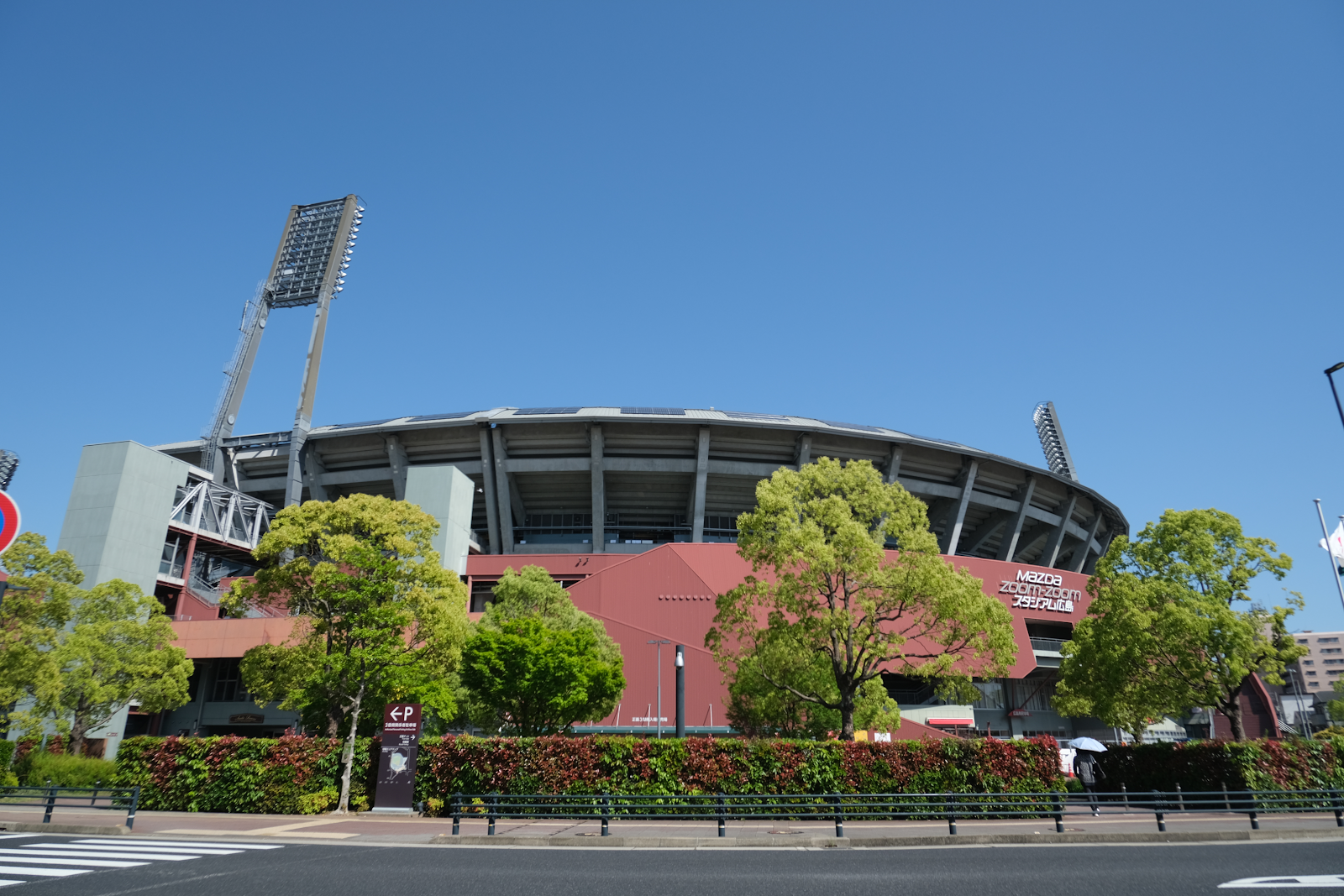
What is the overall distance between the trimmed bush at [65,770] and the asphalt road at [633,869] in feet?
42.4

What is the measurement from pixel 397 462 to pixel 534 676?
28.4 metres

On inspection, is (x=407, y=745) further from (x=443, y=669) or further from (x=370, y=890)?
(x=370, y=890)

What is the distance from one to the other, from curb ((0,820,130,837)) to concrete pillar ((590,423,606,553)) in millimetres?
33922

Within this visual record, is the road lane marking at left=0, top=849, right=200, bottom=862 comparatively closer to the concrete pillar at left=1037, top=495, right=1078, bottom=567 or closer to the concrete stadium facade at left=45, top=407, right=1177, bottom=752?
the concrete stadium facade at left=45, top=407, right=1177, bottom=752

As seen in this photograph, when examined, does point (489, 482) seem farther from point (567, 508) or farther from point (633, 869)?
point (633, 869)

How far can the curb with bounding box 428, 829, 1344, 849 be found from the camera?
14734 mm

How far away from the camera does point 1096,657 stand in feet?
94.3

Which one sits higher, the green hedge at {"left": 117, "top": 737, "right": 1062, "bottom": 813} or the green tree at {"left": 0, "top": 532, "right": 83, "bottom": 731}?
the green tree at {"left": 0, "top": 532, "right": 83, "bottom": 731}

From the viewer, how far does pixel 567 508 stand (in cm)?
5750

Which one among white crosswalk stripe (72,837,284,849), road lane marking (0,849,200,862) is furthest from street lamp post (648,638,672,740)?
road lane marking (0,849,200,862)

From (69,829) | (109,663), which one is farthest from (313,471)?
(69,829)

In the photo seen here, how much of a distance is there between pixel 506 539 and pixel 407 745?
A: 30.6m

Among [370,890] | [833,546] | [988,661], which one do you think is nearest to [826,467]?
[833,546]

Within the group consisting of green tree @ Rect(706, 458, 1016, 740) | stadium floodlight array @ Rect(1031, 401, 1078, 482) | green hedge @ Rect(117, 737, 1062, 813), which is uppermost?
stadium floodlight array @ Rect(1031, 401, 1078, 482)
